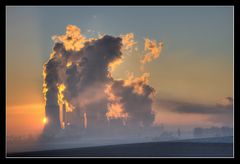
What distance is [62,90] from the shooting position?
23.5 meters
